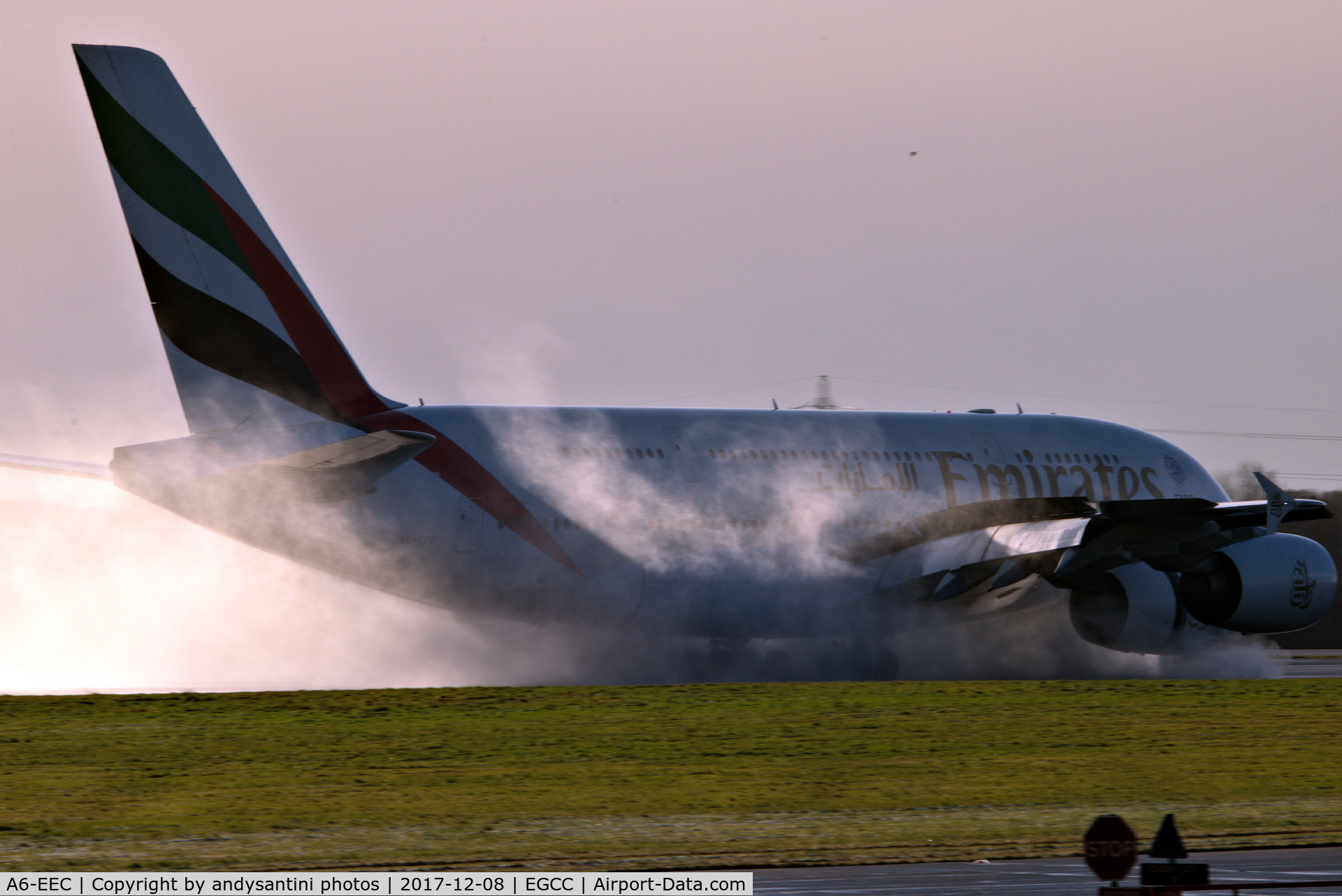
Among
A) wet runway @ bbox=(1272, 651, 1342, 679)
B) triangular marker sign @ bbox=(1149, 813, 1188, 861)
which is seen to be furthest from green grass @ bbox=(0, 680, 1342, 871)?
wet runway @ bbox=(1272, 651, 1342, 679)

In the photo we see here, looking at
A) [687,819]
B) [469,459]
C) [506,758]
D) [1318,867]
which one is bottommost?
[1318,867]

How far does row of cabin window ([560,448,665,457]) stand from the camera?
2845 cm

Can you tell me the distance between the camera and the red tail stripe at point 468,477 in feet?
89.4

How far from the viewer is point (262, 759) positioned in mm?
19641

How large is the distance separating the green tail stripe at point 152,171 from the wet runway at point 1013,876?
54.5 feet

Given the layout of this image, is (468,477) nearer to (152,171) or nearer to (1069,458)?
(152,171)

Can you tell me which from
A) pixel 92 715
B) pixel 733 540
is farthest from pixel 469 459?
pixel 92 715

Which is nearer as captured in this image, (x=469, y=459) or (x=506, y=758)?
(x=506, y=758)

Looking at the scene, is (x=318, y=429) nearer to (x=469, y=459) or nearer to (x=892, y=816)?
(x=469, y=459)

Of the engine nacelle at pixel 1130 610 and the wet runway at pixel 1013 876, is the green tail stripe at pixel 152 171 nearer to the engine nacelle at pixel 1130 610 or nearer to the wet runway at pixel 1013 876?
the engine nacelle at pixel 1130 610

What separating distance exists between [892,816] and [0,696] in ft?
43.5

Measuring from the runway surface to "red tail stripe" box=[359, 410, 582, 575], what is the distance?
1471 cm
